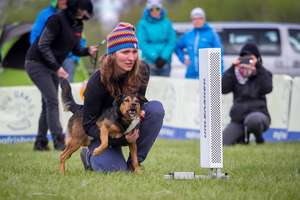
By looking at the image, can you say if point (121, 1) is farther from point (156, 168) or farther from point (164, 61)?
point (156, 168)

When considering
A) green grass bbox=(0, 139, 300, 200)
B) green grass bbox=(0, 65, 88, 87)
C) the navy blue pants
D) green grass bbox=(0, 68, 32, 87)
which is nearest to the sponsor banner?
the navy blue pants

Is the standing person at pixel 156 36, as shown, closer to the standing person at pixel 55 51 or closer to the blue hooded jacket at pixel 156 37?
the blue hooded jacket at pixel 156 37

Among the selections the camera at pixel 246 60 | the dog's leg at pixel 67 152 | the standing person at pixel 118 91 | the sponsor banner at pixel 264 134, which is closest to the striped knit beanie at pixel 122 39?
the standing person at pixel 118 91

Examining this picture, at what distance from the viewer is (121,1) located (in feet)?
160

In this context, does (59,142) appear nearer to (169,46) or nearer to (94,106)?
(94,106)

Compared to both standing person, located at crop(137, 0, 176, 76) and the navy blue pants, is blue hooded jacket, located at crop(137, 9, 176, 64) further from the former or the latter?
the navy blue pants

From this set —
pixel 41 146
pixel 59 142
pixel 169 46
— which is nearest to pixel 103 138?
pixel 59 142

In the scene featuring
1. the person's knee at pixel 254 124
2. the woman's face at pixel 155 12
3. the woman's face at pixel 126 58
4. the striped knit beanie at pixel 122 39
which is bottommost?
the person's knee at pixel 254 124

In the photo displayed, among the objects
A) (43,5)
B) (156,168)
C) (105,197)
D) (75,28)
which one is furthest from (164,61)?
(43,5)

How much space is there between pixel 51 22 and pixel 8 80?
18.8ft

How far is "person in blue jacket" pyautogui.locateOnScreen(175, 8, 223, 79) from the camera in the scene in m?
14.1

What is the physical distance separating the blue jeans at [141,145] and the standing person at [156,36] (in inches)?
272

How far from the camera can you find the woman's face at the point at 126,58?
22.9 feet

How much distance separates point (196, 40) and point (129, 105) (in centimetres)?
741
